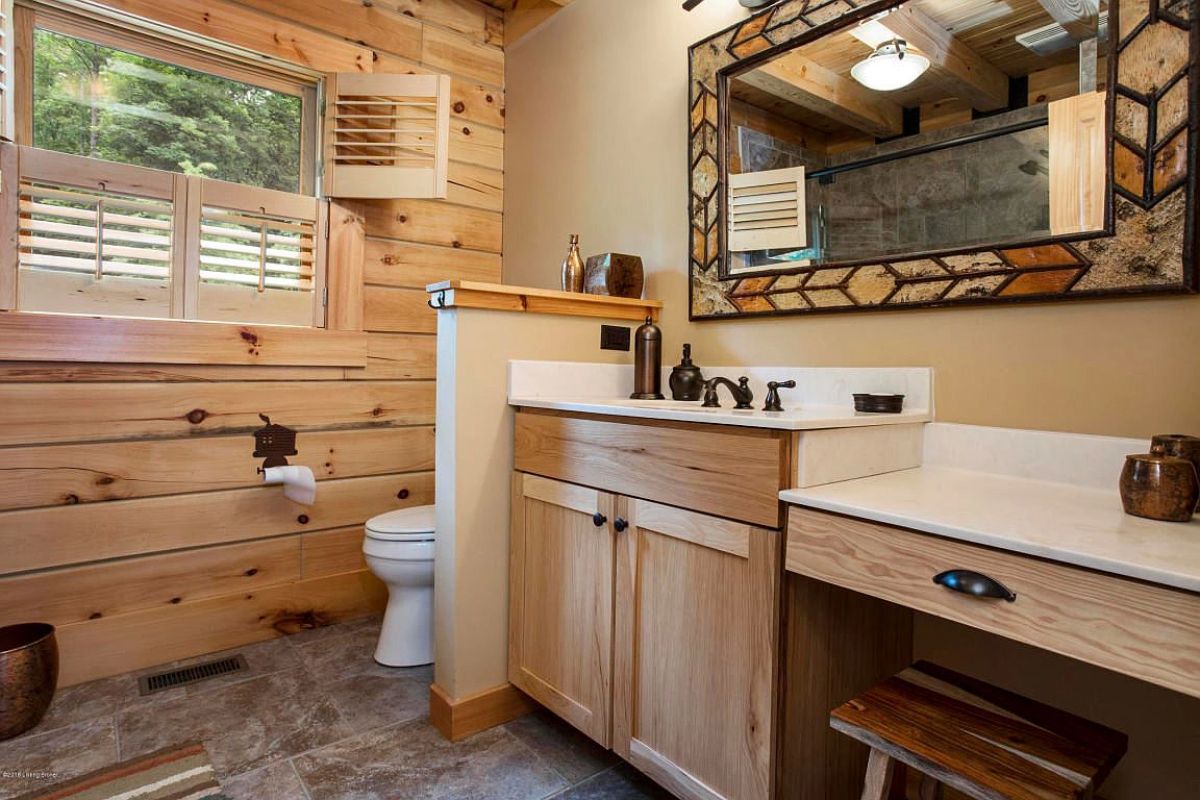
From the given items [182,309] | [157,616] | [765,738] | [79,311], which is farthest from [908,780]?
[79,311]

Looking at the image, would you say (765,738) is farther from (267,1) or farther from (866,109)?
(267,1)

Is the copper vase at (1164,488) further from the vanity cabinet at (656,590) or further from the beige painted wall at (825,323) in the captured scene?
the vanity cabinet at (656,590)

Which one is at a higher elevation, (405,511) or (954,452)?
(954,452)

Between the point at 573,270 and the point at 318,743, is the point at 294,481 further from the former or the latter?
the point at 573,270

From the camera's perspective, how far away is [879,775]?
1.08 meters

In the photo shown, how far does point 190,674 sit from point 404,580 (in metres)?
0.78

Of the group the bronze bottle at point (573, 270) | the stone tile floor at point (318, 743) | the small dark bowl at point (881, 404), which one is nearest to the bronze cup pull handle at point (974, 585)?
the small dark bowl at point (881, 404)

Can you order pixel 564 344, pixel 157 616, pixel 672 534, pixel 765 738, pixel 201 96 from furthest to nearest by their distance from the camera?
pixel 201 96 → pixel 157 616 → pixel 564 344 → pixel 672 534 → pixel 765 738

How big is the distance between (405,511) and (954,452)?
1.88 meters

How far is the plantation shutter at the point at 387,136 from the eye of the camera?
8.36 feet

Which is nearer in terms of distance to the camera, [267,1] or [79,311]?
[79,311]

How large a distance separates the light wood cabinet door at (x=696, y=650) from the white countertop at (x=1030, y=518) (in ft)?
0.68

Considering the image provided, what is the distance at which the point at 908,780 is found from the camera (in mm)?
1564

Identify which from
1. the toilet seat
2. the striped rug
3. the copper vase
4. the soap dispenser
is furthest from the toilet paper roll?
the copper vase
